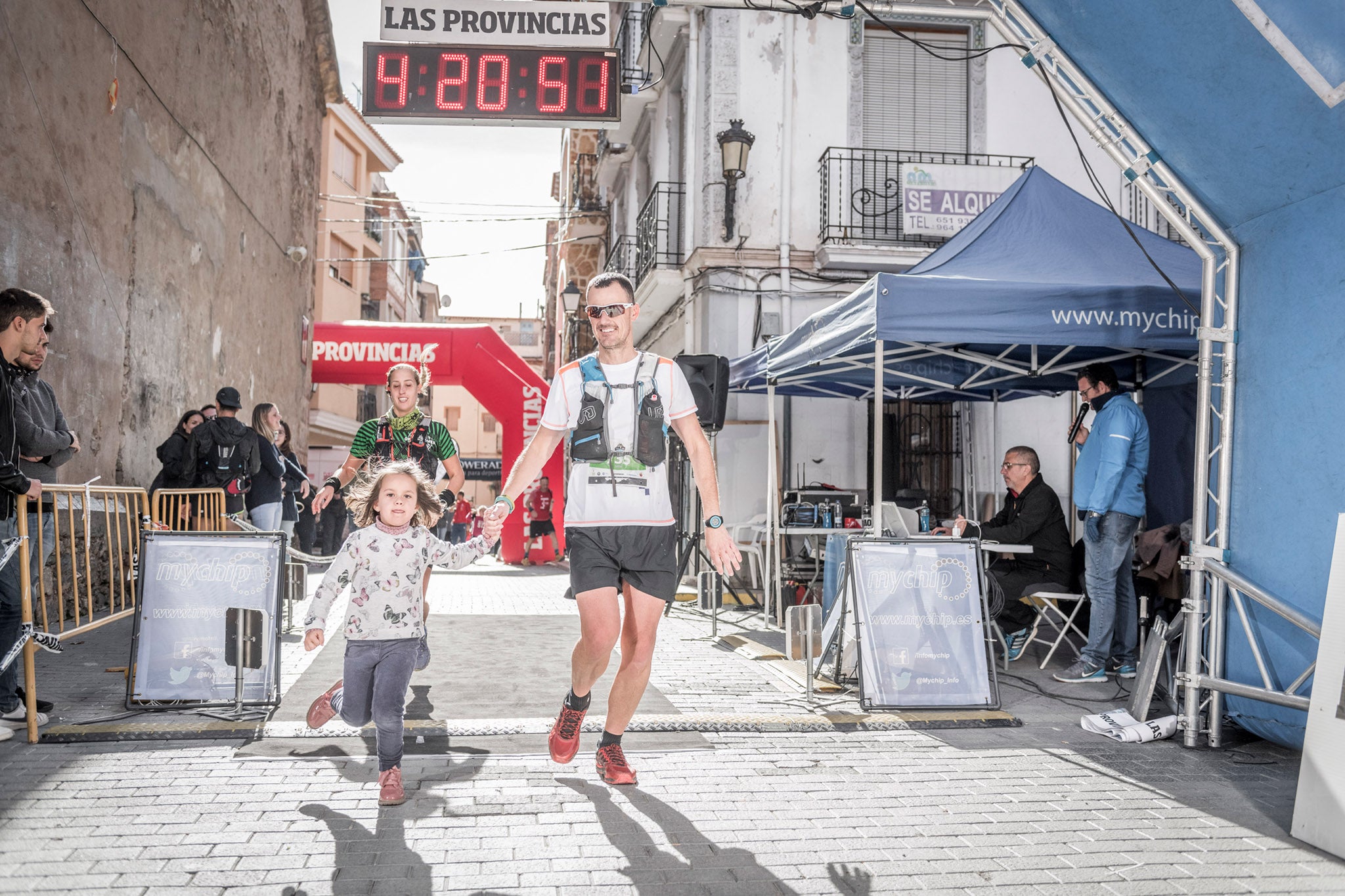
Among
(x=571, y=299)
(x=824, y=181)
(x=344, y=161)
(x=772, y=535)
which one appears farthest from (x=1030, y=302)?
(x=344, y=161)

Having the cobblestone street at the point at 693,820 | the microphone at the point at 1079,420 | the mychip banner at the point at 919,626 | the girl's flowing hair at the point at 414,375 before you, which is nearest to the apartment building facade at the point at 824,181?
the microphone at the point at 1079,420

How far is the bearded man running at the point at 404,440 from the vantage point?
6332mm

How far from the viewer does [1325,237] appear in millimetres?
4871

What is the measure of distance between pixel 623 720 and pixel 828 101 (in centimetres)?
1170

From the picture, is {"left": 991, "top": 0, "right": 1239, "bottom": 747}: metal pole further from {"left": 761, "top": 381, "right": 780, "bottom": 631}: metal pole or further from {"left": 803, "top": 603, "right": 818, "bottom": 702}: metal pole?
{"left": 761, "top": 381, "right": 780, "bottom": 631}: metal pole

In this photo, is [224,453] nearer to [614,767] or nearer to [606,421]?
[606,421]

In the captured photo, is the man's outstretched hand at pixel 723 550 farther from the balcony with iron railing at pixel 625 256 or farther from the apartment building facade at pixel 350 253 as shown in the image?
the apartment building facade at pixel 350 253

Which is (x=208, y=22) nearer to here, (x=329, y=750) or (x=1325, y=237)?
(x=329, y=750)

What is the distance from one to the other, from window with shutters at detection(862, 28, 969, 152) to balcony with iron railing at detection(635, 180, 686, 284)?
9.45 feet

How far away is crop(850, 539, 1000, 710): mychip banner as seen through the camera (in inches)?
230

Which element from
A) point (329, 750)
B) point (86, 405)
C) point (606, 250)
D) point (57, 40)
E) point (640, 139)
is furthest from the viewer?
point (606, 250)

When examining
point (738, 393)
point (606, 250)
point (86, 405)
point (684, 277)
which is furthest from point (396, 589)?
point (606, 250)

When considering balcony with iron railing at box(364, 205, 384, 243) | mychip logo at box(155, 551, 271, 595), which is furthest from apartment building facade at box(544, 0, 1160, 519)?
balcony with iron railing at box(364, 205, 384, 243)

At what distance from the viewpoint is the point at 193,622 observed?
5488mm
